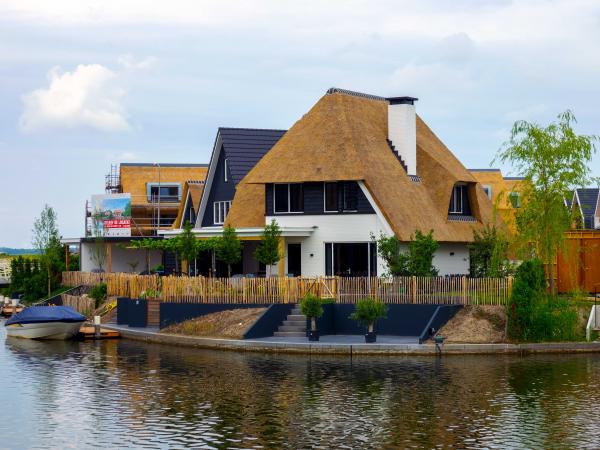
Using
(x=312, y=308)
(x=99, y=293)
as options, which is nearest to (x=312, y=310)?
(x=312, y=308)

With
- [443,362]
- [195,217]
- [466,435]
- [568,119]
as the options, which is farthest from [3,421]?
[195,217]

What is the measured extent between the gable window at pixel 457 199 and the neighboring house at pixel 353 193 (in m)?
0.07

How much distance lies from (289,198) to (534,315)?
18519 mm

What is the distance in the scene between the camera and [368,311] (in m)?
45.3

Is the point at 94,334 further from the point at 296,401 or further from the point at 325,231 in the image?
the point at 296,401

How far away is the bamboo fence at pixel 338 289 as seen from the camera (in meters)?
47.1

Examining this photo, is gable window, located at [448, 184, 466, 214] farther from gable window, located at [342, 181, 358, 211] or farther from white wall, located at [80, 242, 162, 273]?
white wall, located at [80, 242, 162, 273]

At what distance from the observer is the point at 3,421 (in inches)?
1171

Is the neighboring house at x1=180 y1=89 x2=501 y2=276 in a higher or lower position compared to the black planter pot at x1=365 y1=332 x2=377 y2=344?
higher

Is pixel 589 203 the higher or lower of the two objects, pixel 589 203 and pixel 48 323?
the higher

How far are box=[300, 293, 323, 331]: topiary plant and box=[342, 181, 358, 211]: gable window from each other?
38.9 feet

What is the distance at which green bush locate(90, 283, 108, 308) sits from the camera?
62844 millimetres

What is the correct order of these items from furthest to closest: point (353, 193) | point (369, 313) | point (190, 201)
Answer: point (190, 201) → point (353, 193) → point (369, 313)

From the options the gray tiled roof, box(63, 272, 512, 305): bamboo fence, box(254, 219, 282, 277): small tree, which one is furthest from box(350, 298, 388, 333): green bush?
the gray tiled roof
